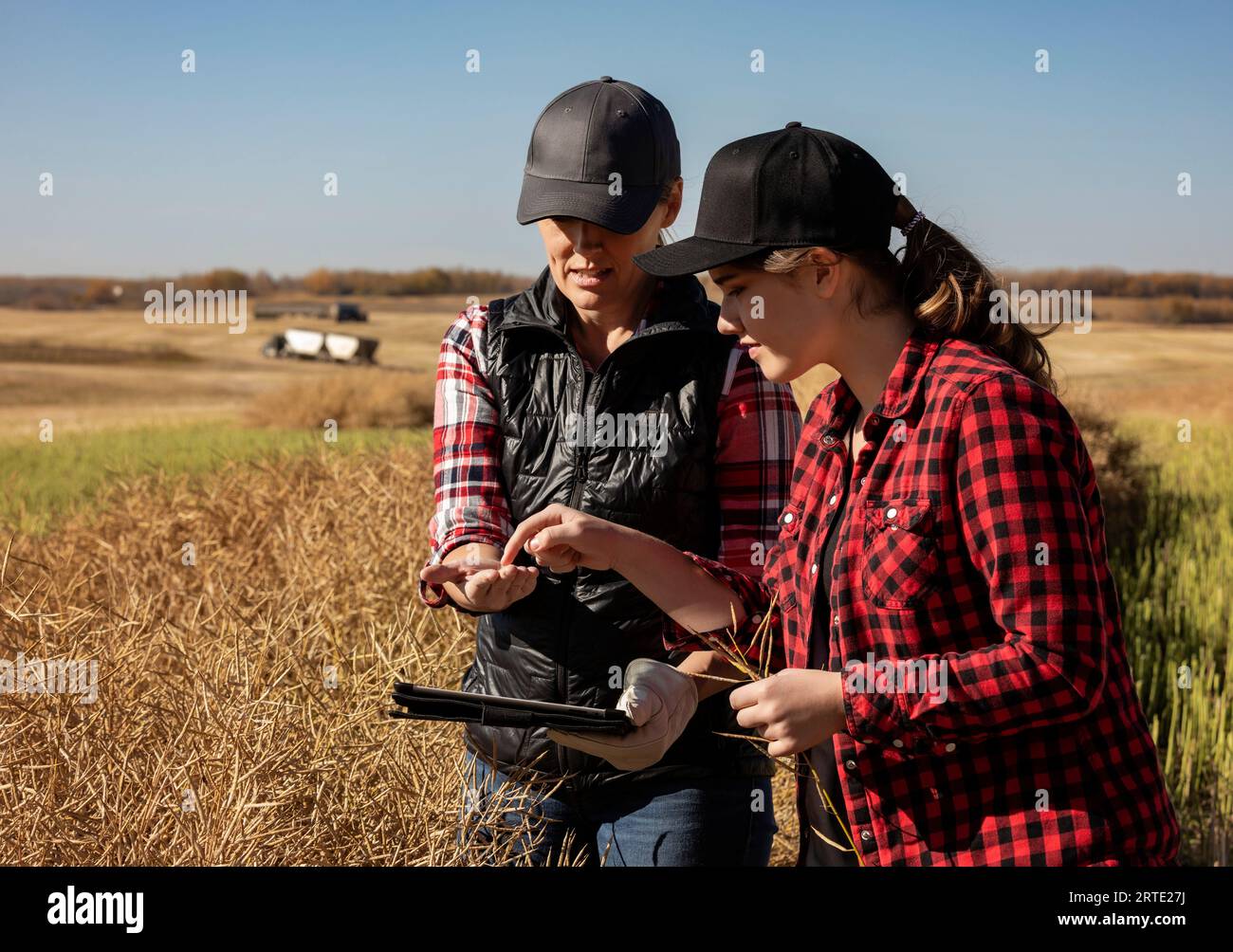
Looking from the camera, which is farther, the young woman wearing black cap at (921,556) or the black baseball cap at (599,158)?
the black baseball cap at (599,158)

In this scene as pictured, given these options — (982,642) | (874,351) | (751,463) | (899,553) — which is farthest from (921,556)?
(751,463)

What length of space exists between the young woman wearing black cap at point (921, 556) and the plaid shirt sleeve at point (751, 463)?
9.7 inches

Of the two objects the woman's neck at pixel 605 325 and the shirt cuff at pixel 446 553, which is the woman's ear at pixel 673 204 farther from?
the shirt cuff at pixel 446 553

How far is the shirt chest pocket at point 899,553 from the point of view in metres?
1.45

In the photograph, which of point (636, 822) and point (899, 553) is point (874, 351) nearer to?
point (899, 553)

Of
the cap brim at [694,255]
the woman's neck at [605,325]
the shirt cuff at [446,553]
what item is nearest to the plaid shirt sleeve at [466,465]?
the shirt cuff at [446,553]

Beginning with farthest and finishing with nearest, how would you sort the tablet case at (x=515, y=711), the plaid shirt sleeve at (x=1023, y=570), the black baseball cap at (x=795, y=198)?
the tablet case at (x=515, y=711) < the black baseball cap at (x=795, y=198) < the plaid shirt sleeve at (x=1023, y=570)

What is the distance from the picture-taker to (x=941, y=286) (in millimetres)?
1600

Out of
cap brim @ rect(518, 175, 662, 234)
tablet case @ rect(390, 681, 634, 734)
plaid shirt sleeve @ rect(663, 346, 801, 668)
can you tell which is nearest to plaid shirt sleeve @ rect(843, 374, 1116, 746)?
tablet case @ rect(390, 681, 634, 734)

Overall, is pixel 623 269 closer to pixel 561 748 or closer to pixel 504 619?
pixel 504 619

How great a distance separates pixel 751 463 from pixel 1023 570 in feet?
2.35

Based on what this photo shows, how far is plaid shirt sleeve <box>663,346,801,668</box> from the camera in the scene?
6.65ft

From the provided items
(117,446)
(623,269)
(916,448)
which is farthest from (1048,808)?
(117,446)
